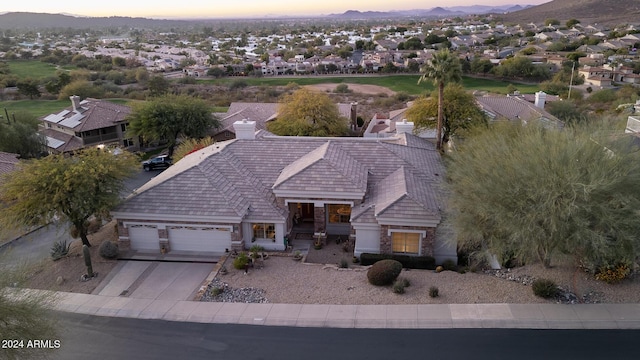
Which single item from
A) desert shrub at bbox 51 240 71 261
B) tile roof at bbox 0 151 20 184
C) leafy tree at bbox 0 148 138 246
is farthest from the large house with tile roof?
desert shrub at bbox 51 240 71 261

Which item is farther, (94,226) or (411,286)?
(94,226)

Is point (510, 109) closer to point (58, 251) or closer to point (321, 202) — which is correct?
point (321, 202)

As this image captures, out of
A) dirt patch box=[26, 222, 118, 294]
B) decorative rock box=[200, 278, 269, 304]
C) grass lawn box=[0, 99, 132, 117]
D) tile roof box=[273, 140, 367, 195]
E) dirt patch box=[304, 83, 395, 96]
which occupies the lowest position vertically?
dirt patch box=[304, 83, 395, 96]

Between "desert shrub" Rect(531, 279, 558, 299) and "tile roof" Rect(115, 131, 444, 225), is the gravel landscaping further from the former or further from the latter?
"tile roof" Rect(115, 131, 444, 225)

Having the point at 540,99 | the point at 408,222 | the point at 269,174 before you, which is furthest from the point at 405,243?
the point at 540,99

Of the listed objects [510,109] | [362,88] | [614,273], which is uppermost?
[510,109]

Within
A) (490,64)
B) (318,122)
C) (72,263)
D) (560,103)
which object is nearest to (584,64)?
(490,64)

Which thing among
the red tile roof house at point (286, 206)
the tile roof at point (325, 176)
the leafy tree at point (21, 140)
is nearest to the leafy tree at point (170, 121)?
the leafy tree at point (21, 140)

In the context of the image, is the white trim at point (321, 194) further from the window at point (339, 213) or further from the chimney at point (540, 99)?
the chimney at point (540, 99)
